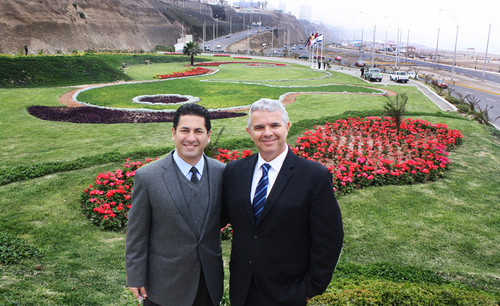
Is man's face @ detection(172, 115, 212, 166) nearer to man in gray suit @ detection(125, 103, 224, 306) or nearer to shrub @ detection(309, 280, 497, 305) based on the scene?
man in gray suit @ detection(125, 103, 224, 306)

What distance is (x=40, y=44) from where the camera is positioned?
40.6 m

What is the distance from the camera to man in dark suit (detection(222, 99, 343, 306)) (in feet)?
8.38

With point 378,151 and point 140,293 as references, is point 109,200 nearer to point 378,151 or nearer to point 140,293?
point 140,293

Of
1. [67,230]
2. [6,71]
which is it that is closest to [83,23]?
[6,71]

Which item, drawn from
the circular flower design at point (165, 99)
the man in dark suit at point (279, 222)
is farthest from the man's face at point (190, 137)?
the circular flower design at point (165, 99)

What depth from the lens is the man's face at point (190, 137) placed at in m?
2.75

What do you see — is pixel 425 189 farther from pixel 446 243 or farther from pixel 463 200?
pixel 446 243

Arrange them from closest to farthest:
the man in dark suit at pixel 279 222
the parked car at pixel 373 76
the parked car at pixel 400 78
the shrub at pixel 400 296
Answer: the man in dark suit at pixel 279 222 → the shrub at pixel 400 296 → the parked car at pixel 400 78 → the parked car at pixel 373 76

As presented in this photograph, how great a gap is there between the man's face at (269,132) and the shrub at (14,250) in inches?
146

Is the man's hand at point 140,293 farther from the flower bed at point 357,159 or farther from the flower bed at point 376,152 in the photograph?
the flower bed at point 376,152

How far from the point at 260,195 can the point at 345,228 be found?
384 centimetres

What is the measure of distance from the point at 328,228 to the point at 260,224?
0.46m

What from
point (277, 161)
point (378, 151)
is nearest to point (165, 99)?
point (378, 151)

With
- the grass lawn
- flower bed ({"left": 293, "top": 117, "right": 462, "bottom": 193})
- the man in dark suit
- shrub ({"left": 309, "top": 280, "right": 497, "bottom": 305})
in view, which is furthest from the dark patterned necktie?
flower bed ({"left": 293, "top": 117, "right": 462, "bottom": 193})
